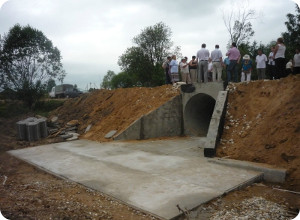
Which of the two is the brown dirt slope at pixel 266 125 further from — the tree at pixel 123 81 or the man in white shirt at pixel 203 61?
the tree at pixel 123 81

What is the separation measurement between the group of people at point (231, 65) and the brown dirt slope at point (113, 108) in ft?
3.78

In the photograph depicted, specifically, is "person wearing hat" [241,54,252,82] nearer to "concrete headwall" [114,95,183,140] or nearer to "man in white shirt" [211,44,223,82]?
"man in white shirt" [211,44,223,82]

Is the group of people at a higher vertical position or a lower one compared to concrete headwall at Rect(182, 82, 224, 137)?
higher

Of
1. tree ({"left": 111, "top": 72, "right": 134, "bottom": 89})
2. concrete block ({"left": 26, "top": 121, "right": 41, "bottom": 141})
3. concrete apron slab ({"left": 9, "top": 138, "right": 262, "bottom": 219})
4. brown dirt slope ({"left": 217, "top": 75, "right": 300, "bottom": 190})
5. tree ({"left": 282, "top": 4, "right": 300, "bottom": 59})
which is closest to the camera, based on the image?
concrete apron slab ({"left": 9, "top": 138, "right": 262, "bottom": 219})

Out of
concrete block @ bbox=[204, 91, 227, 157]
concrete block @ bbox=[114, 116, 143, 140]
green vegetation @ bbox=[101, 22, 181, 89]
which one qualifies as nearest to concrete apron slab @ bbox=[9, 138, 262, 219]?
concrete block @ bbox=[204, 91, 227, 157]

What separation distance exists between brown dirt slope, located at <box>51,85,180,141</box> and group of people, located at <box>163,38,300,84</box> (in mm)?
1152

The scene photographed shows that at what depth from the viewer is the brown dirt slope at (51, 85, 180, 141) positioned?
11.7 m

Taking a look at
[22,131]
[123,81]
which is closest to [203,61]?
[22,131]

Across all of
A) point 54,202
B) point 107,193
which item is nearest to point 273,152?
point 107,193

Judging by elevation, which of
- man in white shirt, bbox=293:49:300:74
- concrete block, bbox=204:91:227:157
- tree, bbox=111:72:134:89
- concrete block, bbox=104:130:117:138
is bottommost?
concrete block, bbox=104:130:117:138

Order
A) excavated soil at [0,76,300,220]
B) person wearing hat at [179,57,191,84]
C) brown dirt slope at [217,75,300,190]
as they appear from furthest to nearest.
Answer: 1. person wearing hat at [179,57,191,84]
2. brown dirt slope at [217,75,300,190]
3. excavated soil at [0,76,300,220]

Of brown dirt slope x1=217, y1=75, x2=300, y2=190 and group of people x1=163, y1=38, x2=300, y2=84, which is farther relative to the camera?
group of people x1=163, y1=38, x2=300, y2=84

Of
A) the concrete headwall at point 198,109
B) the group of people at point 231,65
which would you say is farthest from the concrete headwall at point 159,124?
the group of people at point 231,65

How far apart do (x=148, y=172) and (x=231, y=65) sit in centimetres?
635
